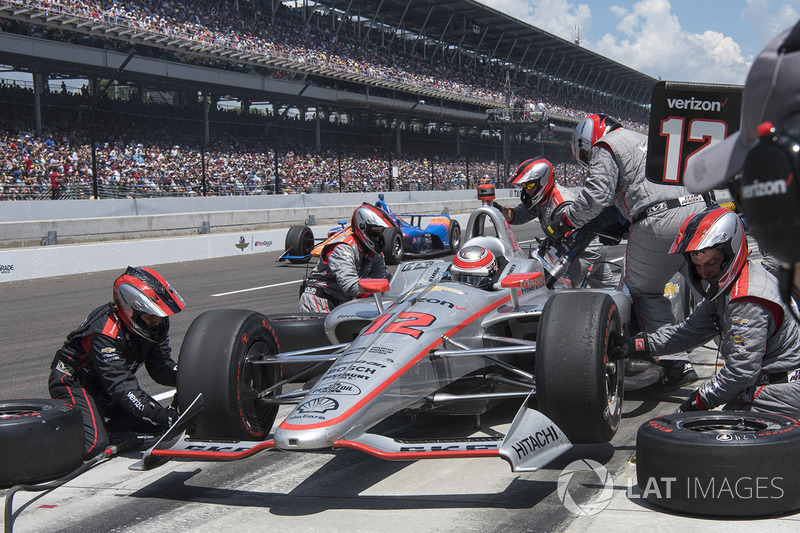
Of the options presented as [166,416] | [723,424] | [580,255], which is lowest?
[166,416]

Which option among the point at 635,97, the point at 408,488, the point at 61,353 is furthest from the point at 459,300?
the point at 635,97

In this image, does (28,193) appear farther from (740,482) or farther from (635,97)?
(635,97)

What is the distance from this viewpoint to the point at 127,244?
1666cm

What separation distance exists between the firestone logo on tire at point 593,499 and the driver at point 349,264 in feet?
10.9

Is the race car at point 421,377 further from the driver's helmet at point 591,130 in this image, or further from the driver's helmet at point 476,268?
the driver's helmet at point 591,130

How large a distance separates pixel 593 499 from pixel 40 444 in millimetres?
2810

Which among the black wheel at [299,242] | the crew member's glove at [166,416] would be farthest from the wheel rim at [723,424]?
the black wheel at [299,242]

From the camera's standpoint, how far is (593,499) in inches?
148

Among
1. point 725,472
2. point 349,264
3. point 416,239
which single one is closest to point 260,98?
point 416,239

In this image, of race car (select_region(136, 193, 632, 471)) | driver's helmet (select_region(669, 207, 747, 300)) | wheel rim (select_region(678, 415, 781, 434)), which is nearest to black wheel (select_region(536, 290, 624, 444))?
race car (select_region(136, 193, 632, 471))

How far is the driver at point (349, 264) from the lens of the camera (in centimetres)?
730

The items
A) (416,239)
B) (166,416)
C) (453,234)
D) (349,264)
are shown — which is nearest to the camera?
(166,416)

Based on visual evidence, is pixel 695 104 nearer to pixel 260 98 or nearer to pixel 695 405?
pixel 695 405

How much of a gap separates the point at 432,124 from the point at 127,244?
109 ft
